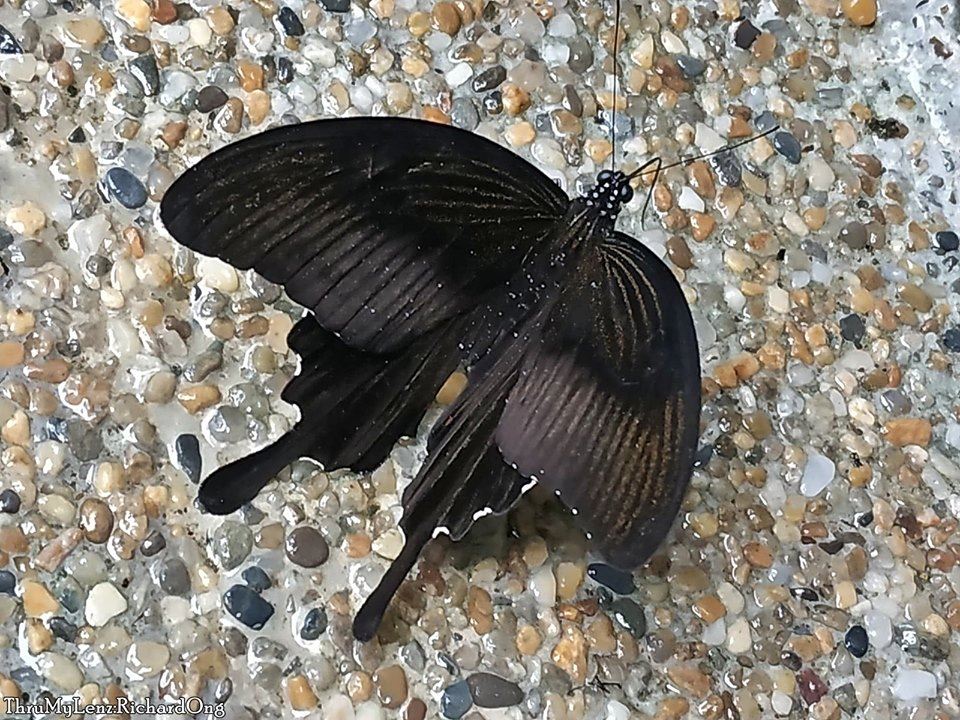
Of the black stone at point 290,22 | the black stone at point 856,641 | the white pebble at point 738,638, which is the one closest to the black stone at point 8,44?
the black stone at point 290,22

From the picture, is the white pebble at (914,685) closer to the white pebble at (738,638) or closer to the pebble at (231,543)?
the white pebble at (738,638)

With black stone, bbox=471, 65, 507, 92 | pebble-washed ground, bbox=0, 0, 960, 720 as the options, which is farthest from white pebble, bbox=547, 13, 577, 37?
black stone, bbox=471, 65, 507, 92

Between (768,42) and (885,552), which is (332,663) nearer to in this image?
(885,552)

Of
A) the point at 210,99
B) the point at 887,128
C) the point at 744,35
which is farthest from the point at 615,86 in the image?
the point at 210,99

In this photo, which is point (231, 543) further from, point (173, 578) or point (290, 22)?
point (290, 22)

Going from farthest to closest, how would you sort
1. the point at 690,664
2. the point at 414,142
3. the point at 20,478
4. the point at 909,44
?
the point at 909,44 < the point at 690,664 < the point at 20,478 < the point at 414,142

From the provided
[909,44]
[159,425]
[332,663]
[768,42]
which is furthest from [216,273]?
[909,44]
